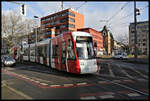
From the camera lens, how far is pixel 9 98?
17.2 ft

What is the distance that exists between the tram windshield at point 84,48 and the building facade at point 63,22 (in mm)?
58980

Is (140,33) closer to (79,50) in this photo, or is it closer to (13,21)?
(13,21)

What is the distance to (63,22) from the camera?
6988 centimetres

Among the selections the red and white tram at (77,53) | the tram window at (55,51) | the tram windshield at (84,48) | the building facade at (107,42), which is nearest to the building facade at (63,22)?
the building facade at (107,42)

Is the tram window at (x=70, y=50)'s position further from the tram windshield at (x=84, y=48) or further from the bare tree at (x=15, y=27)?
the bare tree at (x=15, y=27)

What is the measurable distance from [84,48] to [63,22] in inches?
2457

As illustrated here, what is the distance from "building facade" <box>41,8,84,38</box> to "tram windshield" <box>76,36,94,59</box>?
5898cm

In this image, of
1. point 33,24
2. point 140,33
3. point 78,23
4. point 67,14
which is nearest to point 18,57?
point 33,24

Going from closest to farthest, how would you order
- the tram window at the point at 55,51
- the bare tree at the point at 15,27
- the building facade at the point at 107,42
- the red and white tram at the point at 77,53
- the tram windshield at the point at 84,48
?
the red and white tram at the point at 77,53
the tram windshield at the point at 84,48
the tram window at the point at 55,51
the bare tree at the point at 15,27
the building facade at the point at 107,42

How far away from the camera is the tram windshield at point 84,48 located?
30.3 feet

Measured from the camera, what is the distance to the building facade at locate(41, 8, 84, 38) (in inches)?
2680

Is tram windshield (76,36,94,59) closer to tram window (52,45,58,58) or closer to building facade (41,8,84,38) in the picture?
tram window (52,45,58,58)

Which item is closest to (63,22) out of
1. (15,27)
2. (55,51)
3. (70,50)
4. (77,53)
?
(15,27)

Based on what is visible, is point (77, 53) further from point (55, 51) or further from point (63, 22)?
point (63, 22)
